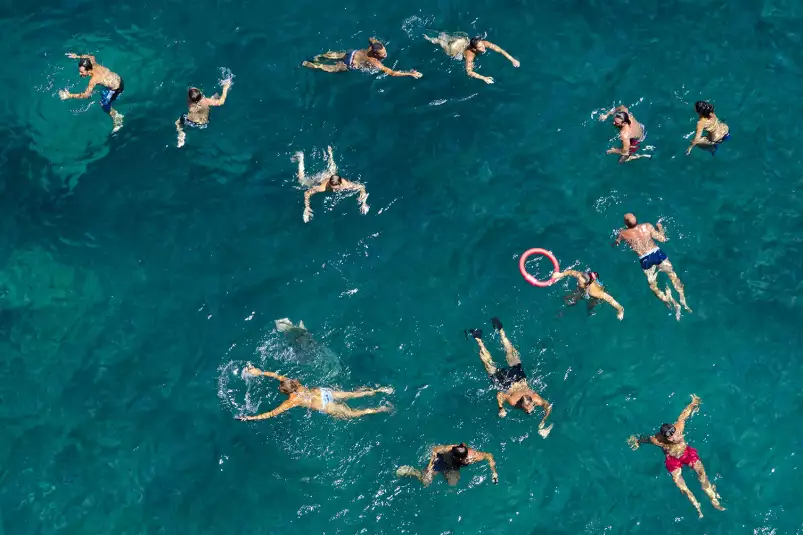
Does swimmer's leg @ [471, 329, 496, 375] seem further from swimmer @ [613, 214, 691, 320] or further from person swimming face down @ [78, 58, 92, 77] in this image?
person swimming face down @ [78, 58, 92, 77]

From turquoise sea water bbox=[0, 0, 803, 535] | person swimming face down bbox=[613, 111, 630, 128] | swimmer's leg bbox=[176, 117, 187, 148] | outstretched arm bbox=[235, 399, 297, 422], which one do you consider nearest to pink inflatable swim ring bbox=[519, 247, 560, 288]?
turquoise sea water bbox=[0, 0, 803, 535]

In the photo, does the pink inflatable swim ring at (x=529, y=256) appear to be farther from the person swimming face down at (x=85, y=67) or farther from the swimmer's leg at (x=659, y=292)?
the person swimming face down at (x=85, y=67)

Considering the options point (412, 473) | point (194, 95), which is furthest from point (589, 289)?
point (194, 95)

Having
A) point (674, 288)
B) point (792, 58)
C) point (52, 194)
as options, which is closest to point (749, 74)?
point (792, 58)

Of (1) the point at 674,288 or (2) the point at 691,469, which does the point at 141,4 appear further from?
(2) the point at 691,469

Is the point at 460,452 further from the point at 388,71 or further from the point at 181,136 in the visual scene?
the point at 181,136

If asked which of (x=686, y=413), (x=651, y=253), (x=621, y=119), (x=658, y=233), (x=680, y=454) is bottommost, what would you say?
(x=680, y=454)
